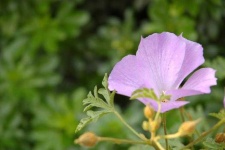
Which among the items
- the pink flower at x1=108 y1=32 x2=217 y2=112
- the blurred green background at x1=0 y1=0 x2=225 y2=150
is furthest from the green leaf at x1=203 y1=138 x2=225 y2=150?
the blurred green background at x1=0 y1=0 x2=225 y2=150

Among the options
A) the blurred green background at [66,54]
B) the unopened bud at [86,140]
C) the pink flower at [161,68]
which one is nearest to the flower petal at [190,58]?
the pink flower at [161,68]

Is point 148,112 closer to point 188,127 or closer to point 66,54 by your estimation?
point 188,127

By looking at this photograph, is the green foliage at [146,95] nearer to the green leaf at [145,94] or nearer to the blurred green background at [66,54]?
the green leaf at [145,94]

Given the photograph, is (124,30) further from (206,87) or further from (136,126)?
(206,87)

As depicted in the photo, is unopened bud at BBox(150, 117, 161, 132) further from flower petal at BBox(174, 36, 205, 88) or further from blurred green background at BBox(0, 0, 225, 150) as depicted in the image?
blurred green background at BBox(0, 0, 225, 150)

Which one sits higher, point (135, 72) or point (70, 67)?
point (70, 67)

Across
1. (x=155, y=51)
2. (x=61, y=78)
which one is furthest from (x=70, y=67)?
(x=155, y=51)
